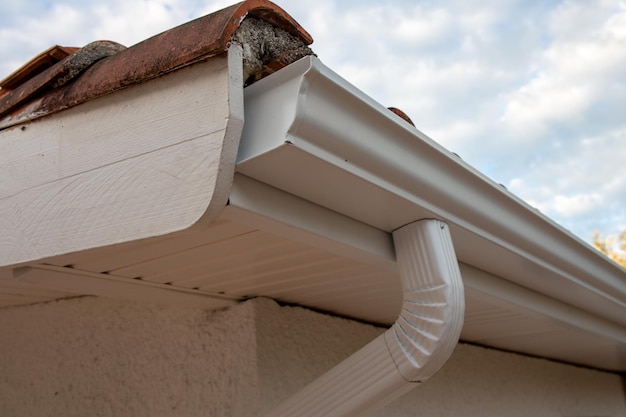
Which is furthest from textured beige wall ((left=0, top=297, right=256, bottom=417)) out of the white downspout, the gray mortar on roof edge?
the gray mortar on roof edge

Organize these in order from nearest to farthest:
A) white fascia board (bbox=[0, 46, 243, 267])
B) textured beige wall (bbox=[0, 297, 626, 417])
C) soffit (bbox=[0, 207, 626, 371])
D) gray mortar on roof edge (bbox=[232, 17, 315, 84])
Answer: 1. white fascia board (bbox=[0, 46, 243, 267])
2. gray mortar on roof edge (bbox=[232, 17, 315, 84])
3. soffit (bbox=[0, 207, 626, 371])
4. textured beige wall (bbox=[0, 297, 626, 417])

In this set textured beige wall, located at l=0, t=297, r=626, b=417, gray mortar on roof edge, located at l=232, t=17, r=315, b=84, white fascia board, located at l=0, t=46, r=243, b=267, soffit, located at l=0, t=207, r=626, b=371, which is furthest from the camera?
textured beige wall, located at l=0, t=297, r=626, b=417

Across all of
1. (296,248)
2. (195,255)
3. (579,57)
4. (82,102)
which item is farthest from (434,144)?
(579,57)

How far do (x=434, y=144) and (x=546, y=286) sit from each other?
1.09 m

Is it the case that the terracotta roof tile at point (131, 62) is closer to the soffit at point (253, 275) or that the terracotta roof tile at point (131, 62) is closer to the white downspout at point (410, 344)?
the soffit at point (253, 275)

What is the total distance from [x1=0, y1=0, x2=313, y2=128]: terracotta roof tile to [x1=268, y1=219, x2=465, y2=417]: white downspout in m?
0.55

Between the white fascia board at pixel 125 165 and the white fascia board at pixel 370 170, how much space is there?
0.07 metres

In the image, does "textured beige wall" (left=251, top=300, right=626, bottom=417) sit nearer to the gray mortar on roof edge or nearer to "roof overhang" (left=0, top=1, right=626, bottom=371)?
"roof overhang" (left=0, top=1, right=626, bottom=371)

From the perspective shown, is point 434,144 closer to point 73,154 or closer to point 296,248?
point 296,248

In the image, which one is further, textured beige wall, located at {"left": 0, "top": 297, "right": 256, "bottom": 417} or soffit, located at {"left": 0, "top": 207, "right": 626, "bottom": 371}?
textured beige wall, located at {"left": 0, "top": 297, "right": 256, "bottom": 417}

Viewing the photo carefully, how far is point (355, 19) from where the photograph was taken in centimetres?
452

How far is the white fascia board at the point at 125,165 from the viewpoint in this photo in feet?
3.56

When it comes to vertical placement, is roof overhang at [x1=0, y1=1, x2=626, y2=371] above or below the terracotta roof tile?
below

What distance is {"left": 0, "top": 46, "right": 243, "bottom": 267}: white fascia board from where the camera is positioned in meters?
1.09
